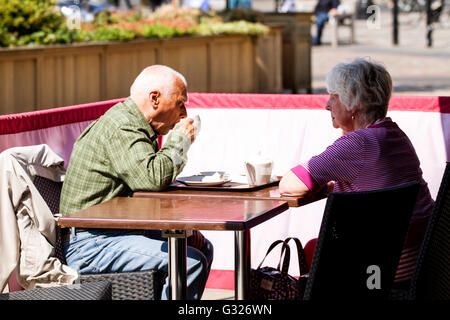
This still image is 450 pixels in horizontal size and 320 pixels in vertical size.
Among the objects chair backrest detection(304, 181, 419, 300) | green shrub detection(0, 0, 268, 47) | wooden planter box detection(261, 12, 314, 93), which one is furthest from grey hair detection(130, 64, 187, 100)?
wooden planter box detection(261, 12, 314, 93)

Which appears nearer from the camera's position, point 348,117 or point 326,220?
point 326,220

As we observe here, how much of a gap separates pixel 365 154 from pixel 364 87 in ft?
1.07

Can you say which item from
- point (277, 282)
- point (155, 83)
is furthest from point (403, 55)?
point (277, 282)

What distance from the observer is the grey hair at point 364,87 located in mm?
4473

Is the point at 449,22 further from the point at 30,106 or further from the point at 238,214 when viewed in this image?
the point at 238,214

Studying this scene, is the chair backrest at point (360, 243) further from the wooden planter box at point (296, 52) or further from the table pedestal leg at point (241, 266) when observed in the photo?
the wooden planter box at point (296, 52)

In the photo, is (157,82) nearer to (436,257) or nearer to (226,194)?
(226,194)

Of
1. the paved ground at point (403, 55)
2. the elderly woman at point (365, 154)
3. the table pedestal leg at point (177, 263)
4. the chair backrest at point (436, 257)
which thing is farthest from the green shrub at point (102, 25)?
the chair backrest at point (436, 257)

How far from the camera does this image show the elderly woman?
14.3ft

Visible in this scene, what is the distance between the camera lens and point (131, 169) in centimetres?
455

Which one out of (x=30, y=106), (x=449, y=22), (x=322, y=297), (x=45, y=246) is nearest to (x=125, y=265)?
(x=45, y=246)
